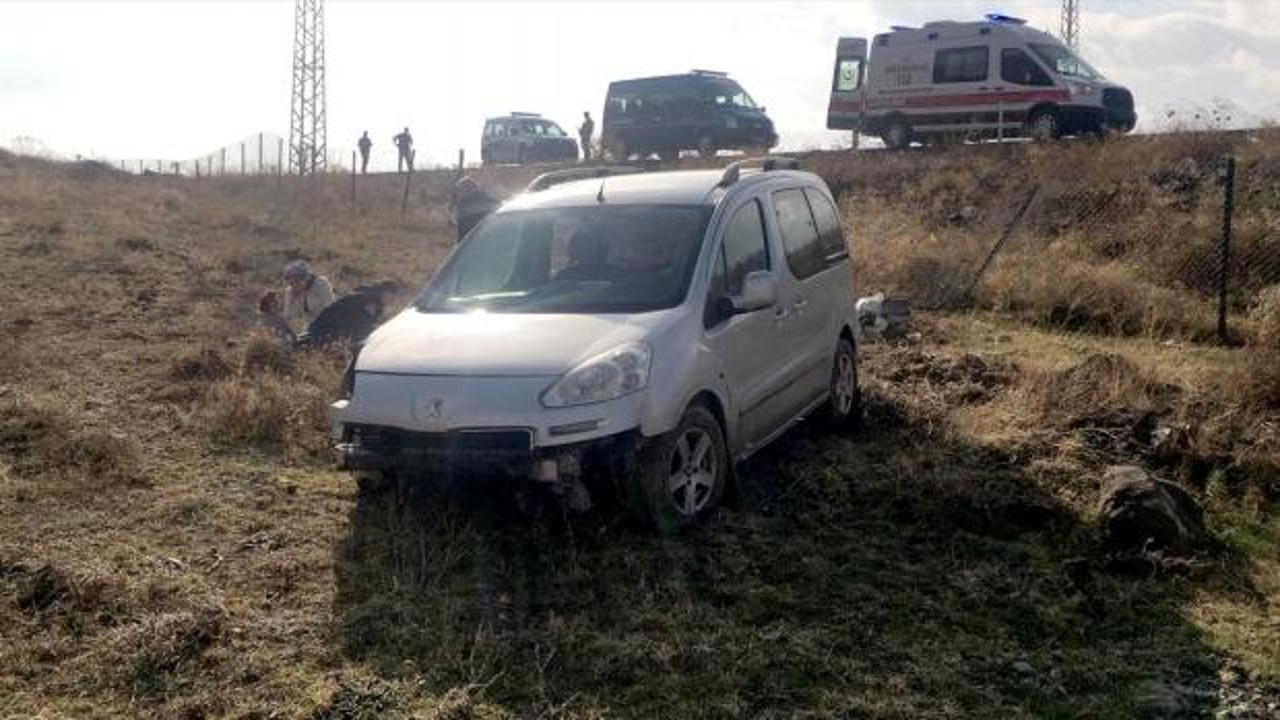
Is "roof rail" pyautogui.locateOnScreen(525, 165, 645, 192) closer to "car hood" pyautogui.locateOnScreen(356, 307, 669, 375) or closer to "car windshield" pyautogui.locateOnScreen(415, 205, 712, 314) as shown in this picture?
"car windshield" pyautogui.locateOnScreen(415, 205, 712, 314)

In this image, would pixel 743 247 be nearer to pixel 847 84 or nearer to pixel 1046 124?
pixel 1046 124

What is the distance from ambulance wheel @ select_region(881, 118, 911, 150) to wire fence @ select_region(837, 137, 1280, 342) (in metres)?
3.99

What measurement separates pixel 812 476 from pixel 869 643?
2.03 metres

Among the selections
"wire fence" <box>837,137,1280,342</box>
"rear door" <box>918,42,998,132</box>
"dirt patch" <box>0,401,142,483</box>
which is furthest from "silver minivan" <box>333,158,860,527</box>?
"rear door" <box>918,42,998,132</box>

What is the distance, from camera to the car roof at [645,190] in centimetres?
602

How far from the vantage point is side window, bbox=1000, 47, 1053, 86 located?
19969 millimetres

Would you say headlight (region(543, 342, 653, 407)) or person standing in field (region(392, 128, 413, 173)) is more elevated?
person standing in field (region(392, 128, 413, 173))

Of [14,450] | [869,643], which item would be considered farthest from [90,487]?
[869,643]

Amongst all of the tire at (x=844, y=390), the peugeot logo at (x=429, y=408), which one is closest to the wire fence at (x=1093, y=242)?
the tire at (x=844, y=390)

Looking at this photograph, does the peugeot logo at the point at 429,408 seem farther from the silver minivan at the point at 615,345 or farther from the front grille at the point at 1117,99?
the front grille at the point at 1117,99

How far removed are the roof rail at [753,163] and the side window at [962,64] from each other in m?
15.0

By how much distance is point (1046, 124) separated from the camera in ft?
65.0

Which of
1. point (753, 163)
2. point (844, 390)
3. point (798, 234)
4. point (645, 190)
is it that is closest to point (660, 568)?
point (645, 190)

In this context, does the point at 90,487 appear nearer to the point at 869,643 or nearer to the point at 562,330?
the point at 562,330
